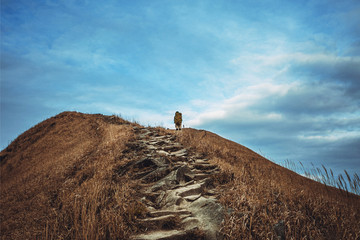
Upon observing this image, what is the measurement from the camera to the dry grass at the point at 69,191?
4.41 metres

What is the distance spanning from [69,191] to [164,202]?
11.5ft

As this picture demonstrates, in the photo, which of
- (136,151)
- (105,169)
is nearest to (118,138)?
(136,151)

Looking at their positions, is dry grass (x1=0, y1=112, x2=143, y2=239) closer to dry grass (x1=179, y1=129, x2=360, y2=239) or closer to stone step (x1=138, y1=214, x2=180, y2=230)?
stone step (x1=138, y1=214, x2=180, y2=230)

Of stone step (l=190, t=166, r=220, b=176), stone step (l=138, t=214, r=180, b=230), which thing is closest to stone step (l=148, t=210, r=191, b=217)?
stone step (l=138, t=214, r=180, b=230)

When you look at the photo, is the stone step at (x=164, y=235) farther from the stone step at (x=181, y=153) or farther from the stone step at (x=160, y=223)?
the stone step at (x=181, y=153)

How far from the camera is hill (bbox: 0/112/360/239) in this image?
4059 millimetres

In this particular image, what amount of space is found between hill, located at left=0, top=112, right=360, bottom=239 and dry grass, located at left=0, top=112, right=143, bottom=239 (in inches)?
1.4

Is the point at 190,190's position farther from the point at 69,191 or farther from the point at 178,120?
the point at 178,120

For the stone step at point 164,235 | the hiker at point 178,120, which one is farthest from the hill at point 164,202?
the hiker at point 178,120

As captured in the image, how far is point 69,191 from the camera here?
673 centimetres

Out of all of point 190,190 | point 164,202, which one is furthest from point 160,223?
point 190,190

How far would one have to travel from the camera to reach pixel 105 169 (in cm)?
738

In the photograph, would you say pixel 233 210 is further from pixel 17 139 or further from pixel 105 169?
pixel 17 139

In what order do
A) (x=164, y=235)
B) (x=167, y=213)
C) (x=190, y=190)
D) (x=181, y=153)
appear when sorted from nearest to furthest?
(x=164, y=235), (x=167, y=213), (x=190, y=190), (x=181, y=153)
